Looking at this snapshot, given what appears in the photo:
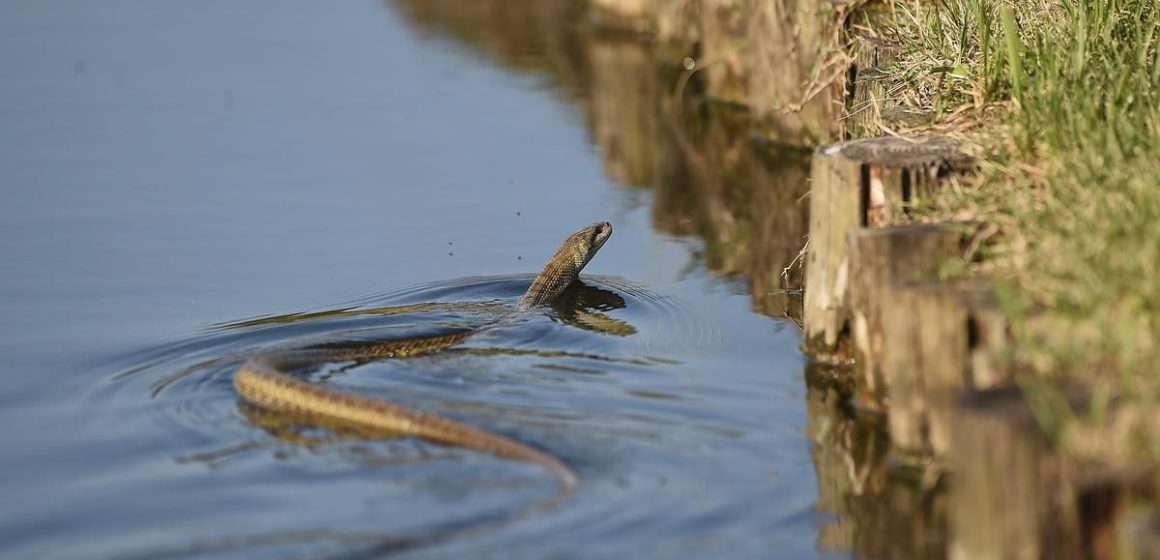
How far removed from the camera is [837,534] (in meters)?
6.20

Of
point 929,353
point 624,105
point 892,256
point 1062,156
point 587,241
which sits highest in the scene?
point 624,105

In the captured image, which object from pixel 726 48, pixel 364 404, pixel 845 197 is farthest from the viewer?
pixel 726 48

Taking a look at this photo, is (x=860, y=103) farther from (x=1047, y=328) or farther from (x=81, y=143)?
(x=81, y=143)

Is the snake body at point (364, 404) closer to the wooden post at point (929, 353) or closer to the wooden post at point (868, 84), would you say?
the wooden post at point (929, 353)

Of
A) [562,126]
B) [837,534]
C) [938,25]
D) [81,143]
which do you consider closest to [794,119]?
[562,126]

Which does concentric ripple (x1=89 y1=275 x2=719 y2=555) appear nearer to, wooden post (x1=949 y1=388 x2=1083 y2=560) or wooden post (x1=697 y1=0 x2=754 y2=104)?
wooden post (x1=949 y1=388 x2=1083 y2=560)

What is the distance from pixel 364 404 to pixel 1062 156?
10.9 ft

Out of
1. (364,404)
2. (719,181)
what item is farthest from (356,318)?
(719,181)

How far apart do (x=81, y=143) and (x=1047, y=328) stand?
9914 millimetres

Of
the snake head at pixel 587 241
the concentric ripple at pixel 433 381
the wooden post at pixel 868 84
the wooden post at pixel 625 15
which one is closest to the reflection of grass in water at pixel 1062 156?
the wooden post at pixel 868 84

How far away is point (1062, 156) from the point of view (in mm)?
7020

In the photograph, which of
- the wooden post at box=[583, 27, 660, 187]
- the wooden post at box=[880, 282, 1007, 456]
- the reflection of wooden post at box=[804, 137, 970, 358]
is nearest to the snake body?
the wooden post at box=[880, 282, 1007, 456]

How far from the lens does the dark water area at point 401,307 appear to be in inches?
249

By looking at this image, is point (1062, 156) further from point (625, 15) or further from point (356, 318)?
point (625, 15)
